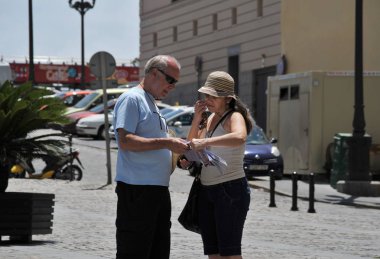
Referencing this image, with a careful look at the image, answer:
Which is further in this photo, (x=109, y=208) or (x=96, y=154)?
(x=96, y=154)

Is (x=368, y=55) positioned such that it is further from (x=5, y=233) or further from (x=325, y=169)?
(x=5, y=233)

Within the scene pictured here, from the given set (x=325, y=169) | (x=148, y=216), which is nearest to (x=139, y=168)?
(x=148, y=216)

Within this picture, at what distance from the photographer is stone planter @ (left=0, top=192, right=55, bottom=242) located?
13586mm

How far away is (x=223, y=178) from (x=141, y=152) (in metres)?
0.79

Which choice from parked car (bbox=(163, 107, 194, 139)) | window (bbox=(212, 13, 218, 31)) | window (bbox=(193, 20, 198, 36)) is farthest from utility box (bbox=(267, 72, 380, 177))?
window (bbox=(193, 20, 198, 36))

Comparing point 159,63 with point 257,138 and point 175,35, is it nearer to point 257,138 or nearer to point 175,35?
point 257,138

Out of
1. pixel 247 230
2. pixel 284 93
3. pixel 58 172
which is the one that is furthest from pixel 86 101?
pixel 247 230

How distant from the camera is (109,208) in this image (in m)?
20.7

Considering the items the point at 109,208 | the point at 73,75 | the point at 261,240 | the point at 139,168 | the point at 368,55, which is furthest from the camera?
the point at 73,75

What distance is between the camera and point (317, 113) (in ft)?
99.0

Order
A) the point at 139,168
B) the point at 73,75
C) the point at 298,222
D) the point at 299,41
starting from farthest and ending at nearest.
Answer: the point at 73,75 → the point at 299,41 → the point at 298,222 → the point at 139,168

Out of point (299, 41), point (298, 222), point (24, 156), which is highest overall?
point (299, 41)

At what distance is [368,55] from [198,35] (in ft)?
68.4

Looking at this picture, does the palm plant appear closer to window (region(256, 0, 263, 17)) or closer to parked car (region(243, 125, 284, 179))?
parked car (region(243, 125, 284, 179))
